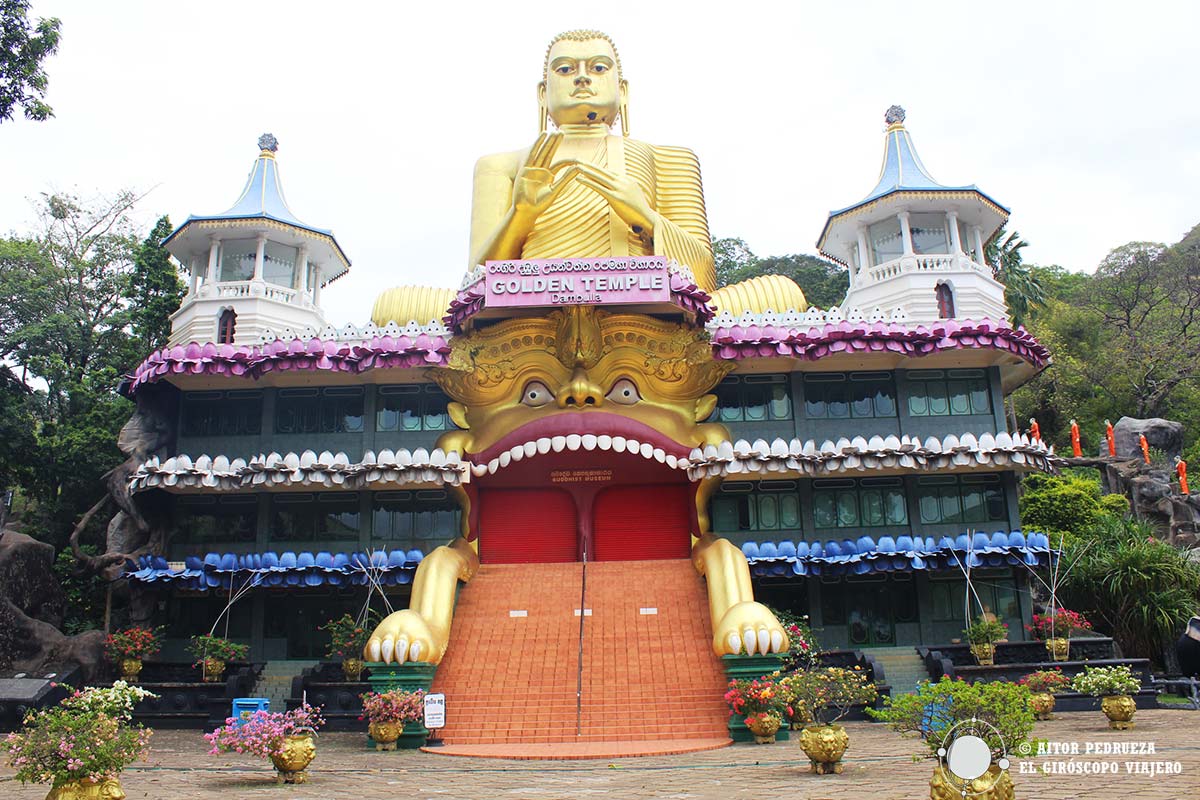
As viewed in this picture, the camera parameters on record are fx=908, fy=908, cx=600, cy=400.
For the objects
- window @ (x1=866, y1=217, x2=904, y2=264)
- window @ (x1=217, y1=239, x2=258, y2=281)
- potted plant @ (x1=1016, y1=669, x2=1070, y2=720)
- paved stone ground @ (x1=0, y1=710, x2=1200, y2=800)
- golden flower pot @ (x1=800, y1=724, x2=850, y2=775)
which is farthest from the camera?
window @ (x1=217, y1=239, x2=258, y2=281)

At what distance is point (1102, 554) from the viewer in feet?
69.4

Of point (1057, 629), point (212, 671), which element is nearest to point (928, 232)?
point (1057, 629)

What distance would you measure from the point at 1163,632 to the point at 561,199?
16.4m

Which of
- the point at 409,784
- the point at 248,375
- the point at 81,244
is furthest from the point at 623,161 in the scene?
the point at 81,244

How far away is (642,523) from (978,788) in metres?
13.5

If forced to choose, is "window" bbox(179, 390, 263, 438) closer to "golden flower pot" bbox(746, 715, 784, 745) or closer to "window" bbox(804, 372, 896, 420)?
"window" bbox(804, 372, 896, 420)

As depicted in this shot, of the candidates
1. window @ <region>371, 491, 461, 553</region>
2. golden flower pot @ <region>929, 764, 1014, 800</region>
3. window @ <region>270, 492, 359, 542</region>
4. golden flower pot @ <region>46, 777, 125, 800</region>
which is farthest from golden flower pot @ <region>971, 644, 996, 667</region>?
golden flower pot @ <region>46, 777, 125, 800</region>

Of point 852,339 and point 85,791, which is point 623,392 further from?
point 85,791

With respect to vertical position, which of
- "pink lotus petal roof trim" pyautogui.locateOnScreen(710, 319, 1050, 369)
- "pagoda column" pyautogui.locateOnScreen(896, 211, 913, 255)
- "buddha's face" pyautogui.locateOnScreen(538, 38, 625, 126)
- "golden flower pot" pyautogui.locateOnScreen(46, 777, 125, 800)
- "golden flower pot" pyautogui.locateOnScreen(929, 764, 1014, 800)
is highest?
"buddha's face" pyautogui.locateOnScreen(538, 38, 625, 126)

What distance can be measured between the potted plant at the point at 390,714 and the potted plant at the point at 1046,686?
9567mm

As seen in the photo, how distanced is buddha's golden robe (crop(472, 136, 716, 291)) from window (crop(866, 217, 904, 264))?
19.8 ft

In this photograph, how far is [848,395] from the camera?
20297 millimetres

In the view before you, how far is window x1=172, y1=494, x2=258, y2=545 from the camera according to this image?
1981cm

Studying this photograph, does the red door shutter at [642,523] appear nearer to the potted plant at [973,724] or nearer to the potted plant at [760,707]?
the potted plant at [760,707]
